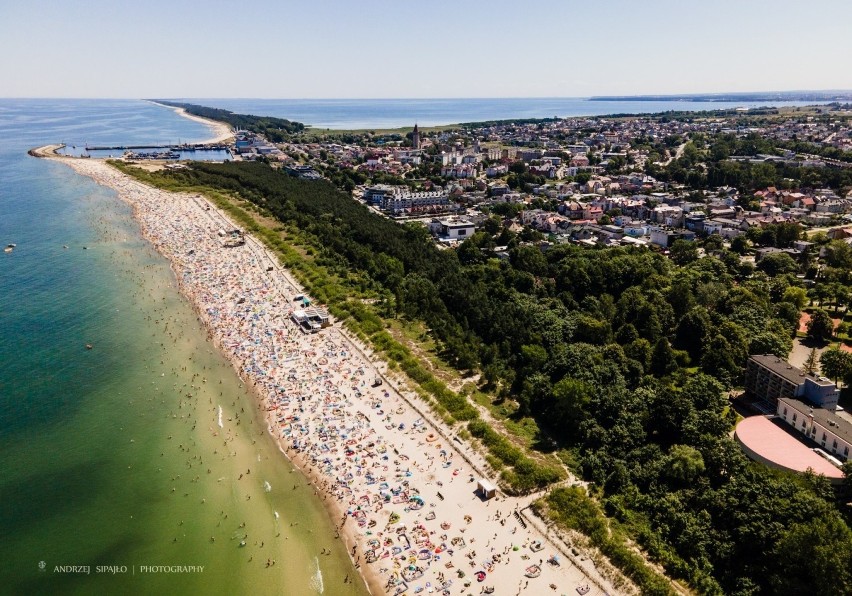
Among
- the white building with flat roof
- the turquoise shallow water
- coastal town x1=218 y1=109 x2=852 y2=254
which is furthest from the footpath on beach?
coastal town x1=218 y1=109 x2=852 y2=254

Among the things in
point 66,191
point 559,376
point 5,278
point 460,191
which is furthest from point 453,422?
point 66,191

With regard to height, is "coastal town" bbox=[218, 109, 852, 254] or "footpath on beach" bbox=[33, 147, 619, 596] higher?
"coastal town" bbox=[218, 109, 852, 254]

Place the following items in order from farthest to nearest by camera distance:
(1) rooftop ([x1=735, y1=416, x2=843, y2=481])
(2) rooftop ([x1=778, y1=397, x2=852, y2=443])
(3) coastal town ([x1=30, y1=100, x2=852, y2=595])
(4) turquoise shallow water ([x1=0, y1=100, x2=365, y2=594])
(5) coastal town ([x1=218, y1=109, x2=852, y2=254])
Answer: (5) coastal town ([x1=218, y1=109, x2=852, y2=254]), (2) rooftop ([x1=778, y1=397, x2=852, y2=443]), (1) rooftop ([x1=735, y1=416, x2=843, y2=481]), (3) coastal town ([x1=30, y1=100, x2=852, y2=595]), (4) turquoise shallow water ([x1=0, y1=100, x2=365, y2=594])

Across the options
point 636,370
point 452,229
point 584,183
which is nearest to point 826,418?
point 636,370

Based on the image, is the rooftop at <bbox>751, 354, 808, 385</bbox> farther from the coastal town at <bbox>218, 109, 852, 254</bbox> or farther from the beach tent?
the coastal town at <bbox>218, 109, 852, 254</bbox>

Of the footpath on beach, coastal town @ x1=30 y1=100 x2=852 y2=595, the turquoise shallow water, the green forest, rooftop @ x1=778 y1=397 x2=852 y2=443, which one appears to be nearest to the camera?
the green forest

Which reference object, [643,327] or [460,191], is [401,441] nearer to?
[643,327]

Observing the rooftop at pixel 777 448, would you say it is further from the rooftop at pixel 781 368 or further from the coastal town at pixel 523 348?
the rooftop at pixel 781 368
